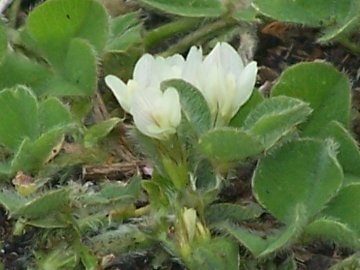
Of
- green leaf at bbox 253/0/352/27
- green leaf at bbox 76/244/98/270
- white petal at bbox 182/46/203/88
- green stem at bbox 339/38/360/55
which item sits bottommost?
green leaf at bbox 76/244/98/270

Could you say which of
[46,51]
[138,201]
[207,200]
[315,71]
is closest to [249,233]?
[207,200]

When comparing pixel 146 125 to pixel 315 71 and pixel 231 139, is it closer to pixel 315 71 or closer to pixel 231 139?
pixel 231 139

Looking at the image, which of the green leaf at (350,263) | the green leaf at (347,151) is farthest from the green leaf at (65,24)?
the green leaf at (350,263)

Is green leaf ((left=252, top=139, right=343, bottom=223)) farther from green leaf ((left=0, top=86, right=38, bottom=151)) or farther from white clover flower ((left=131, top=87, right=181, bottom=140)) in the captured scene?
green leaf ((left=0, top=86, right=38, bottom=151))

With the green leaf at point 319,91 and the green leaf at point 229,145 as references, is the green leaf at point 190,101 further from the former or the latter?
the green leaf at point 319,91

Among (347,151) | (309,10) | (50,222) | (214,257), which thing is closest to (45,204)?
(50,222)

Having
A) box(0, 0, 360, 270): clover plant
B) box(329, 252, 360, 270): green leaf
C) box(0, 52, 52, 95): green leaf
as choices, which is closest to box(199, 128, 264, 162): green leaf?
box(0, 0, 360, 270): clover plant

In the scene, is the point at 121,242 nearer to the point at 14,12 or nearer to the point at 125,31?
the point at 125,31
